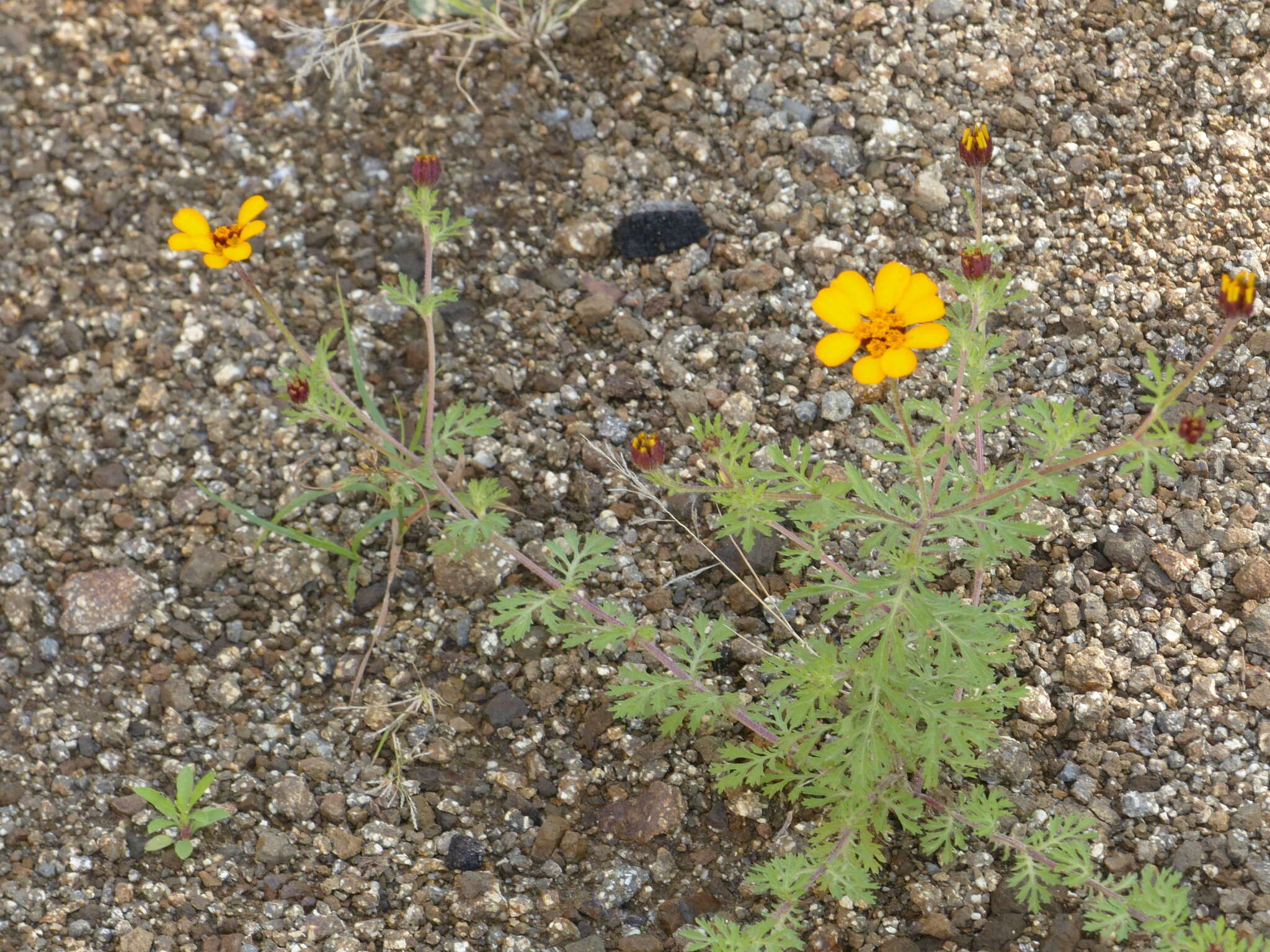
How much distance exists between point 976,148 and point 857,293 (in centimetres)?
38

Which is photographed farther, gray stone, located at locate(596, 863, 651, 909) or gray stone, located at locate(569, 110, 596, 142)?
gray stone, located at locate(569, 110, 596, 142)

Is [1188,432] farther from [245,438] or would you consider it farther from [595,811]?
[245,438]

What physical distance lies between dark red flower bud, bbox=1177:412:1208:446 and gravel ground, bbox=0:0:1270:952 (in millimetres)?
1027

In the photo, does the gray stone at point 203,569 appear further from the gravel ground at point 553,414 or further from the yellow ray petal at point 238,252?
the yellow ray petal at point 238,252

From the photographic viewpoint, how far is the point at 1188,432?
1.97m

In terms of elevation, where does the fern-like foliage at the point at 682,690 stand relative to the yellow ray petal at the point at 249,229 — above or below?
below

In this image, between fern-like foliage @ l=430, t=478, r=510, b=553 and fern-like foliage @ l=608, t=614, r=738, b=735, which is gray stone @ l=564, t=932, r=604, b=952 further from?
fern-like foliage @ l=430, t=478, r=510, b=553

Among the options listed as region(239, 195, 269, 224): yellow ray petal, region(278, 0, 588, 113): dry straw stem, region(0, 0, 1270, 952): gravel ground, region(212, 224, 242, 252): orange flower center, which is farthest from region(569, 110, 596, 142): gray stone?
region(212, 224, 242, 252): orange flower center

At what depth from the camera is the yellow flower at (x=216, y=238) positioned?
2.59 meters

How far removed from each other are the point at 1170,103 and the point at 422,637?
8.90ft

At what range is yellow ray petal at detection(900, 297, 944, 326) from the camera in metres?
2.23

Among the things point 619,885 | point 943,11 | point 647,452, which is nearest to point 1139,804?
point 619,885

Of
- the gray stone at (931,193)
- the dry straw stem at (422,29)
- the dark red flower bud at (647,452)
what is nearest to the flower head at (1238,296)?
the dark red flower bud at (647,452)

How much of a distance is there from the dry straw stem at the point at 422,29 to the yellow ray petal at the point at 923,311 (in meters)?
2.21
